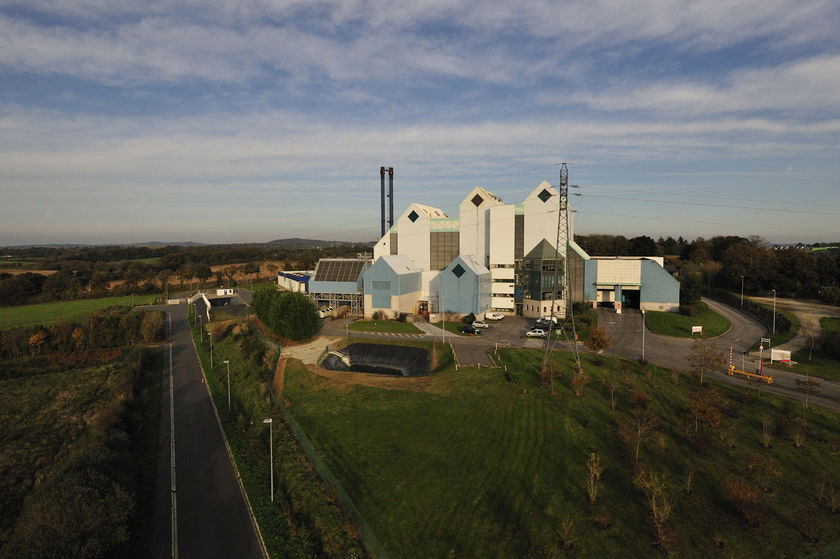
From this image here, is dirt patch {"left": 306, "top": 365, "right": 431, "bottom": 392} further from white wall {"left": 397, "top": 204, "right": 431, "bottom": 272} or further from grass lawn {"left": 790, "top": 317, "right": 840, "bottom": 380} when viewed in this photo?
white wall {"left": 397, "top": 204, "right": 431, "bottom": 272}

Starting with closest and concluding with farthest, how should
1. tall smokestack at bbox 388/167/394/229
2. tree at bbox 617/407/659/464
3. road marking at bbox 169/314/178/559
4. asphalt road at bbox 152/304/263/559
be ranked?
1. asphalt road at bbox 152/304/263/559
2. road marking at bbox 169/314/178/559
3. tree at bbox 617/407/659/464
4. tall smokestack at bbox 388/167/394/229

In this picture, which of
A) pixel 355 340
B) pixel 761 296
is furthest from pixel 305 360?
pixel 761 296

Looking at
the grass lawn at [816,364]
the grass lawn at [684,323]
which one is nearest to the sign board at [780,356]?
the grass lawn at [816,364]

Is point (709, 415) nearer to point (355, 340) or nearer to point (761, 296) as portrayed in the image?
point (355, 340)

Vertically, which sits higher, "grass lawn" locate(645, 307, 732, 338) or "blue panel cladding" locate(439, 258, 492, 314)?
"blue panel cladding" locate(439, 258, 492, 314)

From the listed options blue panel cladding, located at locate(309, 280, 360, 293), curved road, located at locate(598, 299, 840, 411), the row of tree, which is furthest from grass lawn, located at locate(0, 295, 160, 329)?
curved road, located at locate(598, 299, 840, 411)

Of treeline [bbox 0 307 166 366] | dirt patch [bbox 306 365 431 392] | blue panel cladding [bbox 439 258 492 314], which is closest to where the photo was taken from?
dirt patch [bbox 306 365 431 392]

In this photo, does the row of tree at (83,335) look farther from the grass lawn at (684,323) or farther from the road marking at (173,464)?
the grass lawn at (684,323)
